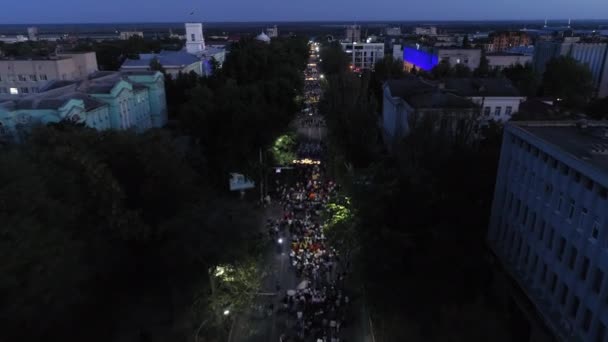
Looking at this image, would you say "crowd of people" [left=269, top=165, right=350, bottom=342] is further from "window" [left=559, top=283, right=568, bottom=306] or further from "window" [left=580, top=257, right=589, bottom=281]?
"window" [left=580, top=257, right=589, bottom=281]

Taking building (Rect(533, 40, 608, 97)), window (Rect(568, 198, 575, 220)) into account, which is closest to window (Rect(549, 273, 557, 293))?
window (Rect(568, 198, 575, 220))

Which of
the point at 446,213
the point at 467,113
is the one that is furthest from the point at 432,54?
the point at 446,213

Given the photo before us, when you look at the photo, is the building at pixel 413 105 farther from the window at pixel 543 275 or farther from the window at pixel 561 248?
the window at pixel 561 248

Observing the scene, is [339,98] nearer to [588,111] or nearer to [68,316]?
[588,111]

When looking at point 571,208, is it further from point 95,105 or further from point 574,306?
point 95,105

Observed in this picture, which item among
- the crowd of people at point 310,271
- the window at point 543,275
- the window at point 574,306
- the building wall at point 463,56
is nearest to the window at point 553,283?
the window at point 543,275
